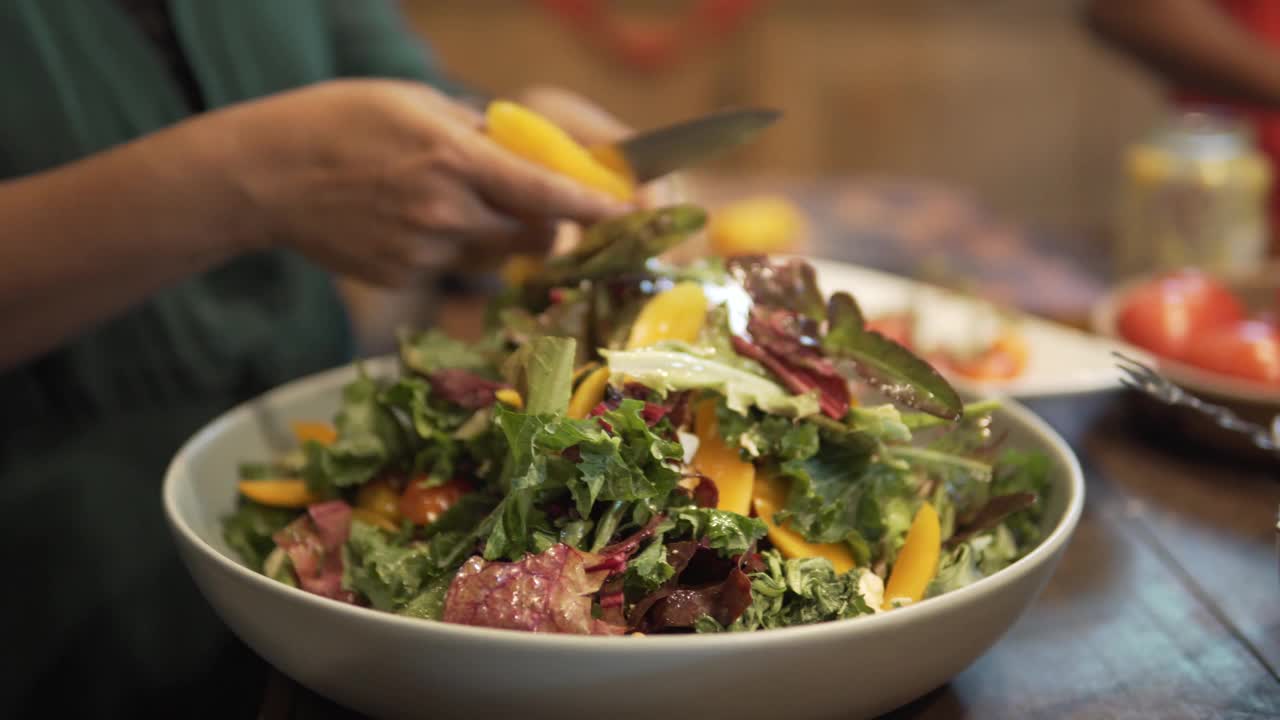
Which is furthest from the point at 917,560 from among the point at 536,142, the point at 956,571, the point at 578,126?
the point at 578,126

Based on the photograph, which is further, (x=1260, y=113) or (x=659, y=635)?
(x=1260, y=113)

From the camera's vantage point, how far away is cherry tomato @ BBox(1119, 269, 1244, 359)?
4.37ft

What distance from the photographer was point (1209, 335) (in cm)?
128

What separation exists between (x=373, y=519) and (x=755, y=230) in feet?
4.22

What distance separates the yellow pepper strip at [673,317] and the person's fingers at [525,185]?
0.13 metres

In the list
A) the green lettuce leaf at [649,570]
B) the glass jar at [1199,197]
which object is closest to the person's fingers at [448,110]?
the green lettuce leaf at [649,570]

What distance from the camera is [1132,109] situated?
4.71 meters

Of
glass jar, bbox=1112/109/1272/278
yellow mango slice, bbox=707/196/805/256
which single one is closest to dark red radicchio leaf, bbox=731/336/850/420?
yellow mango slice, bbox=707/196/805/256

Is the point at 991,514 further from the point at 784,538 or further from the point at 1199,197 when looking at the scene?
the point at 1199,197

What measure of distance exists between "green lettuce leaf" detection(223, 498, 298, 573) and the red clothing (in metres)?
2.25

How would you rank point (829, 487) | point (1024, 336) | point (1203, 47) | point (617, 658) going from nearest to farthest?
point (617, 658) → point (829, 487) → point (1024, 336) → point (1203, 47)

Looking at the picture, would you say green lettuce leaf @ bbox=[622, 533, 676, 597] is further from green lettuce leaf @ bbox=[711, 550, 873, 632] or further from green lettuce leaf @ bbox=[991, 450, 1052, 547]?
green lettuce leaf @ bbox=[991, 450, 1052, 547]

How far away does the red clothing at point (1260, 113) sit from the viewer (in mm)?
2385

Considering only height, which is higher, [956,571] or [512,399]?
[512,399]
